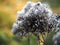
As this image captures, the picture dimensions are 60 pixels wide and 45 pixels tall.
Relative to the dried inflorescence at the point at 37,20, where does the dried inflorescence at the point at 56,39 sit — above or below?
below

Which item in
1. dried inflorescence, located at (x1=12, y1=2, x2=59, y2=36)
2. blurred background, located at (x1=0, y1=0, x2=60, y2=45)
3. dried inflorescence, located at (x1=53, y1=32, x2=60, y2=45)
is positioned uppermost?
blurred background, located at (x1=0, y1=0, x2=60, y2=45)

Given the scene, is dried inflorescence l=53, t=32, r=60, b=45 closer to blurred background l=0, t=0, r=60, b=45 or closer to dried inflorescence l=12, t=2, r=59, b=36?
dried inflorescence l=12, t=2, r=59, b=36

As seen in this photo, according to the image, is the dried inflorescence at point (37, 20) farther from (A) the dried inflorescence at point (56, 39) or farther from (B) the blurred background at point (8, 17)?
(B) the blurred background at point (8, 17)

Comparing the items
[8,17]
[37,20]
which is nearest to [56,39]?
[37,20]

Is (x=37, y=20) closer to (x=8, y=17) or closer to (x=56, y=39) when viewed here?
Answer: (x=56, y=39)

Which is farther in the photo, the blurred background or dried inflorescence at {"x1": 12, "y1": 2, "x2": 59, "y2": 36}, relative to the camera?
the blurred background

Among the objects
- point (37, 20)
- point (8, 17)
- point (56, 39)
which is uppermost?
point (8, 17)

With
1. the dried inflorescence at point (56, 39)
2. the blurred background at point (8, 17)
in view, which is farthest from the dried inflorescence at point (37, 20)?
the blurred background at point (8, 17)

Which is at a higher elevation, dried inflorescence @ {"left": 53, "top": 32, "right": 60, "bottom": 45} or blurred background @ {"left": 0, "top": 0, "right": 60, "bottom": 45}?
blurred background @ {"left": 0, "top": 0, "right": 60, "bottom": 45}

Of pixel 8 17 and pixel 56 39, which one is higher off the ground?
pixel 8 17

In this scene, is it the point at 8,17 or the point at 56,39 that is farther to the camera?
the point at 8,17

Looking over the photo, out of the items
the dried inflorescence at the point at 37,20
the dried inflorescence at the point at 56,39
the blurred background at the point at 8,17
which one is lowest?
the dried inflorescence at the point at 56,39

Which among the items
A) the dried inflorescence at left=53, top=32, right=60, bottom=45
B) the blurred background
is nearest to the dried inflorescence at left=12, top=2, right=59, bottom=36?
the dried inflorescence at left=53, top=32, right=60, bottom=45
